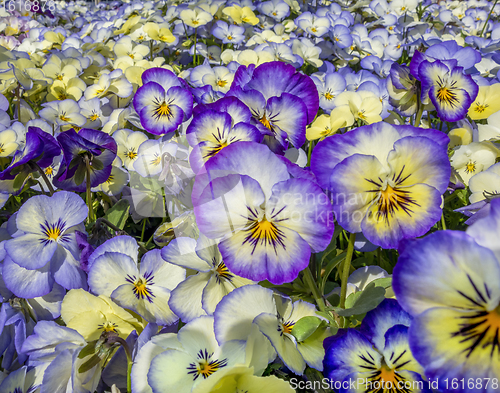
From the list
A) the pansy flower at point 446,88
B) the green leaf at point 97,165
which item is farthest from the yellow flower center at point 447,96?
the green leaf at point 97,165

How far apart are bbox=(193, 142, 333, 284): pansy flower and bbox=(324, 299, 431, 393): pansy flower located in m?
0.11

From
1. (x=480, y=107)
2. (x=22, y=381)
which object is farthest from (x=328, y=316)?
(x=480, y=107)

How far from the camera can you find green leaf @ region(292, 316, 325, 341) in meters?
0.49

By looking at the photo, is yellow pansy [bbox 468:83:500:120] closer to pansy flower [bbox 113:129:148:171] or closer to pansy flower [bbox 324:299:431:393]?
pansy flower [bbox 324:299:431:393]

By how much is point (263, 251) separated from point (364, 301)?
0.53 feet

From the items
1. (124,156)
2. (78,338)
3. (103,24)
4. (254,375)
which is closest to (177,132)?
(124,156)

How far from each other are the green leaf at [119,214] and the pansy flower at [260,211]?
0.54 meters

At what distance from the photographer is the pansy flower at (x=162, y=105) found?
942mm

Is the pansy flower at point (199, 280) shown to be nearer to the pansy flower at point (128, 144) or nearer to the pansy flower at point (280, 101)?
the pansy flower at point (280, 101)

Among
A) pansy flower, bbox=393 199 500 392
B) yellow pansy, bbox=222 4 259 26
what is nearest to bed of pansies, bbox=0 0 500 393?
pansy flower, bbox=393 199 500 392

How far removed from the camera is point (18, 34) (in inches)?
106

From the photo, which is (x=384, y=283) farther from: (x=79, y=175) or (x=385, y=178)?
(x=79, y=175)

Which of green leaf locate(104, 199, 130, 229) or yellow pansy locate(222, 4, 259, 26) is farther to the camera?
yellow pansy locate(222, 4, 259, 26)

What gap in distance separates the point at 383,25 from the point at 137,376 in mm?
2649
